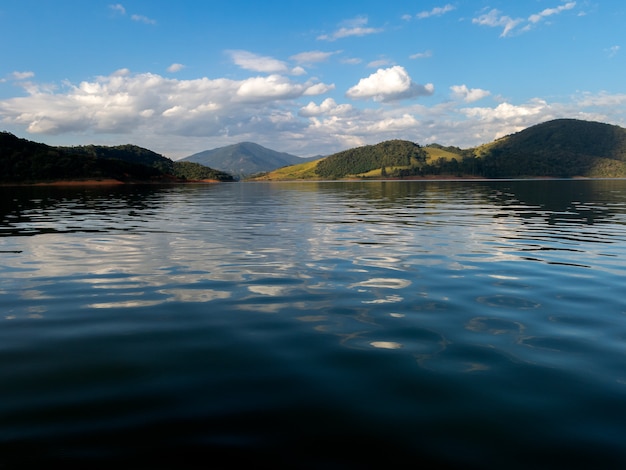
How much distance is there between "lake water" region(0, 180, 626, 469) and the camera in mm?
5207

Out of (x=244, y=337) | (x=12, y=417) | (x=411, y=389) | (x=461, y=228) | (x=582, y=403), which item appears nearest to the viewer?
(x=12, y=417)

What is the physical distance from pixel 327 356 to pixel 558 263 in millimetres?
13862

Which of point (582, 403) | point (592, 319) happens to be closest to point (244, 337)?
point (582, 403)

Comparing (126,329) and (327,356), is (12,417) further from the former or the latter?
(327,356)

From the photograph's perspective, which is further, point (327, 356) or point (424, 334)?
point (424, 334)

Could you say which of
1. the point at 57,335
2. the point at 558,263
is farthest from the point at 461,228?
the point at 57,335

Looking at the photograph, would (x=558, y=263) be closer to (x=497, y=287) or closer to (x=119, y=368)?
(x=497, y=287)

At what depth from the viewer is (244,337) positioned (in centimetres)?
914

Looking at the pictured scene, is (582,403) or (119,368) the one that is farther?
(119,368)

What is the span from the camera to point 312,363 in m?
7.80

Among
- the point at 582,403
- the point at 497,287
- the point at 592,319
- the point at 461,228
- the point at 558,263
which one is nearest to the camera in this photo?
the point at 582,403

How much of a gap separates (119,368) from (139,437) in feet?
8.04

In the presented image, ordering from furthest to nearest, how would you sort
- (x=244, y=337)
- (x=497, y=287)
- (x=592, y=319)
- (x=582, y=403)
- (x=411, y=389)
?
(x=497, y=287) → (x=592, y=319) → (x=244, y=337) → (x=411, y=389) → (x=582, y=403)

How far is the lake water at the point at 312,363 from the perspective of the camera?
17.1ft
